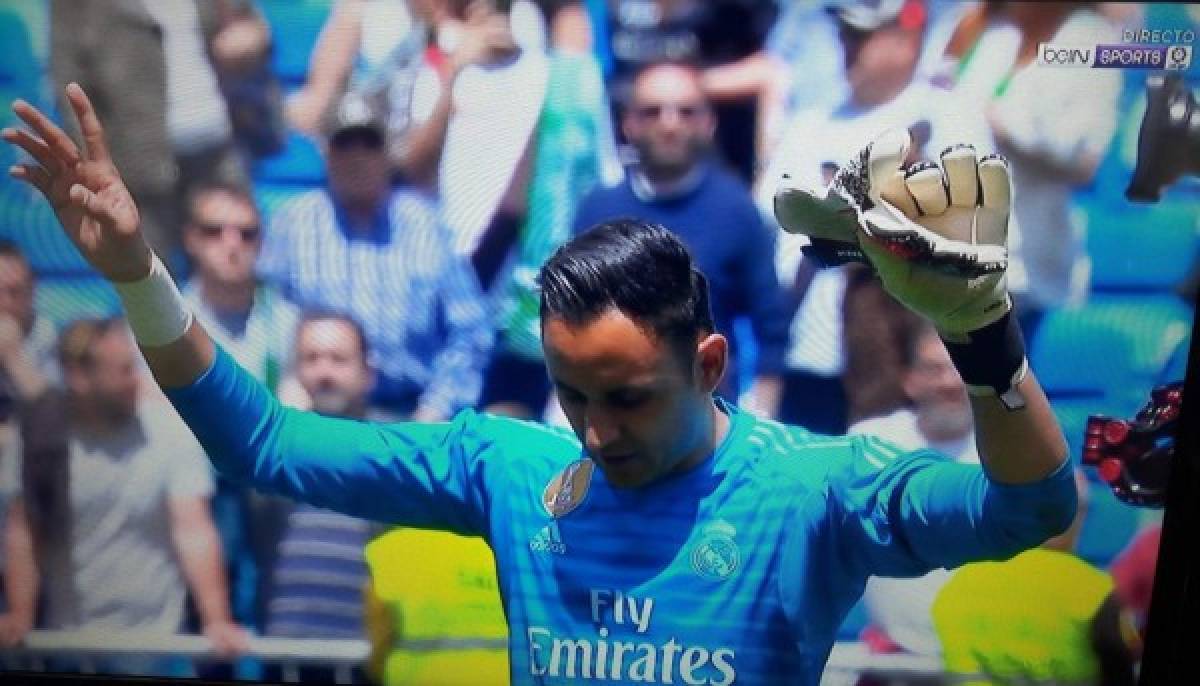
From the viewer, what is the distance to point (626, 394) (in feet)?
5.66

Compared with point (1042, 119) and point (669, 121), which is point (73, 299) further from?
point (1042, 119)

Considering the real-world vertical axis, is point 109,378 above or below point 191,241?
below

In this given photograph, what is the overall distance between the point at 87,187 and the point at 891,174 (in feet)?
3.65

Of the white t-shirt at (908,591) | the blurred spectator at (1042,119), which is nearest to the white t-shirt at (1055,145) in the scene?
the blurred spectator at (1042,119)

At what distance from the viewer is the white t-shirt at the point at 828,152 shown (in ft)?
5.65

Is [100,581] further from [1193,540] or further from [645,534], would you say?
[1193,540]

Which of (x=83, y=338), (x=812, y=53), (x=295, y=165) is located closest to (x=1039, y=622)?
(x=812, y=53)

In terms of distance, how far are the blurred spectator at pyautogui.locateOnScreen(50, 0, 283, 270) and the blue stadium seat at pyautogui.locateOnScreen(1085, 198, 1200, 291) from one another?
44.4 inches

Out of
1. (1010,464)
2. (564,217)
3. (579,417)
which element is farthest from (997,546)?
(564,217)

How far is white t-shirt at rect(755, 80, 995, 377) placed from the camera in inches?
67.9

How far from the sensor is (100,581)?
6.38 feet

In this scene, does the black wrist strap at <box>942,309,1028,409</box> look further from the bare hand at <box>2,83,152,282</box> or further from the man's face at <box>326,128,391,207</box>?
the bare hand at <box>2,83,152,282</box>

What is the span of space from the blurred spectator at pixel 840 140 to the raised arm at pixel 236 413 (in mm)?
473

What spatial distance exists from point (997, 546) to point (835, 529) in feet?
0.68
